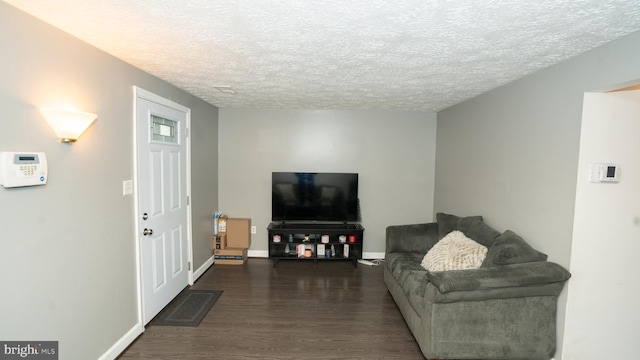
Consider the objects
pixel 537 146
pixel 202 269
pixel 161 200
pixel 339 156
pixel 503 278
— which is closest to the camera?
pixel 503 278

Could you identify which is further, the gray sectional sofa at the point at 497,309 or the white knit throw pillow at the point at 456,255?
the white knit throw pillow at the point at 456,255

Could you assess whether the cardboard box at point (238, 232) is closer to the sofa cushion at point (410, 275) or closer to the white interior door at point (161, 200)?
the white interior door at point (161, 200)

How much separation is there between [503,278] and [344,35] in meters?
2.05

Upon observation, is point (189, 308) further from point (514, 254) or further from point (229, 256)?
point (514, 254)

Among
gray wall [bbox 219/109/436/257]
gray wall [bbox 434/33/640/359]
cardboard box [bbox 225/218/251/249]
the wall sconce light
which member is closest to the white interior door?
the wall sconce light

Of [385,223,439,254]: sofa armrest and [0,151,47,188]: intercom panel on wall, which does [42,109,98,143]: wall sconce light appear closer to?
[0,151,47,188]: intercom panel on wall

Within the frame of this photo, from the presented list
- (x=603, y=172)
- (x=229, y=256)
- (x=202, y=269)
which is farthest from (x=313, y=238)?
(x=603, y=172)

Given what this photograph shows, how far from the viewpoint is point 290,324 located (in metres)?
2.80

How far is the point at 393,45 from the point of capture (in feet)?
6.21

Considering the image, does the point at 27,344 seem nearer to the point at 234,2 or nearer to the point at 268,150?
the point at 234,2

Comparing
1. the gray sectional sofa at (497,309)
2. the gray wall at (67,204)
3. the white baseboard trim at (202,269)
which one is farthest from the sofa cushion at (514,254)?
the white baseboard trim at (202,269)

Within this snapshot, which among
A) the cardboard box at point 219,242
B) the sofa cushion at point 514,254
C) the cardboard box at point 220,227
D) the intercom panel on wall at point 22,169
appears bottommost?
the cardboard box at point 219,242

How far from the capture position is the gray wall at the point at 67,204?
1495 mm

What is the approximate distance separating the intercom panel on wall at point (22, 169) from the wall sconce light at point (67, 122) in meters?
0.17
